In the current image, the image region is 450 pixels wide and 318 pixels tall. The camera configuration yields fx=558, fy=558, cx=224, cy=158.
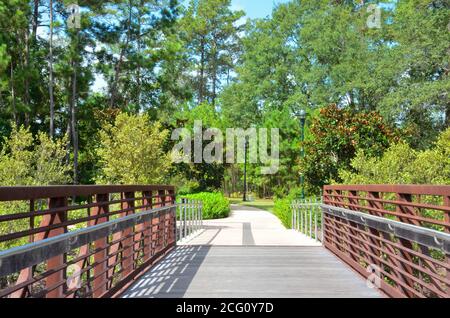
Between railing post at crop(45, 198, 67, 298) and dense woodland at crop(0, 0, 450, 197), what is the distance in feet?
31.3

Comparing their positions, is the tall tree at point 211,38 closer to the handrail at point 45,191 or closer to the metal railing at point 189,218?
the metal railing at point 189,218

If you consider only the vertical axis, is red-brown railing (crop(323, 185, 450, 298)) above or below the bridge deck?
above

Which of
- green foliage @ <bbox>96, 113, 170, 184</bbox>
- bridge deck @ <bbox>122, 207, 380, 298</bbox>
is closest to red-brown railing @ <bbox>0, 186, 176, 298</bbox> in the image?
bridge deck @ <bbox>122, 207, 380, 298</bbox>

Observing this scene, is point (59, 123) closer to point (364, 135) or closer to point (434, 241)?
point (364, 135)

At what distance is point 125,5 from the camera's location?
41.5 m

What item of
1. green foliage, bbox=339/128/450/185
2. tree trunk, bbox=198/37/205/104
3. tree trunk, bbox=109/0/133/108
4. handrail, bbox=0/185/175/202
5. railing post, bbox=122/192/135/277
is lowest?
railing post, bbox=122/192/135/277

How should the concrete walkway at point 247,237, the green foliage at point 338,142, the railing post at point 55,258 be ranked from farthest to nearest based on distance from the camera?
the green foliage at point 338,142
the concrete walkway at point 247,237
the railing post at point 55,258

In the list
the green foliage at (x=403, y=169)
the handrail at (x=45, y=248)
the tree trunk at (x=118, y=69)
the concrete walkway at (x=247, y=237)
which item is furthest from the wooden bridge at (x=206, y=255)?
the tree trunk at (x=118, y=69)

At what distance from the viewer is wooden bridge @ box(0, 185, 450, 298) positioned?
416 cm

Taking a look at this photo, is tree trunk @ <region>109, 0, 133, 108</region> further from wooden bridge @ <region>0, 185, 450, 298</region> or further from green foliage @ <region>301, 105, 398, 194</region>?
wooden bridge @ <region>0, 185, 450, 298</region>

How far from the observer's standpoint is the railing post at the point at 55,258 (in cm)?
432

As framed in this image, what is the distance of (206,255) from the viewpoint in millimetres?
9703
